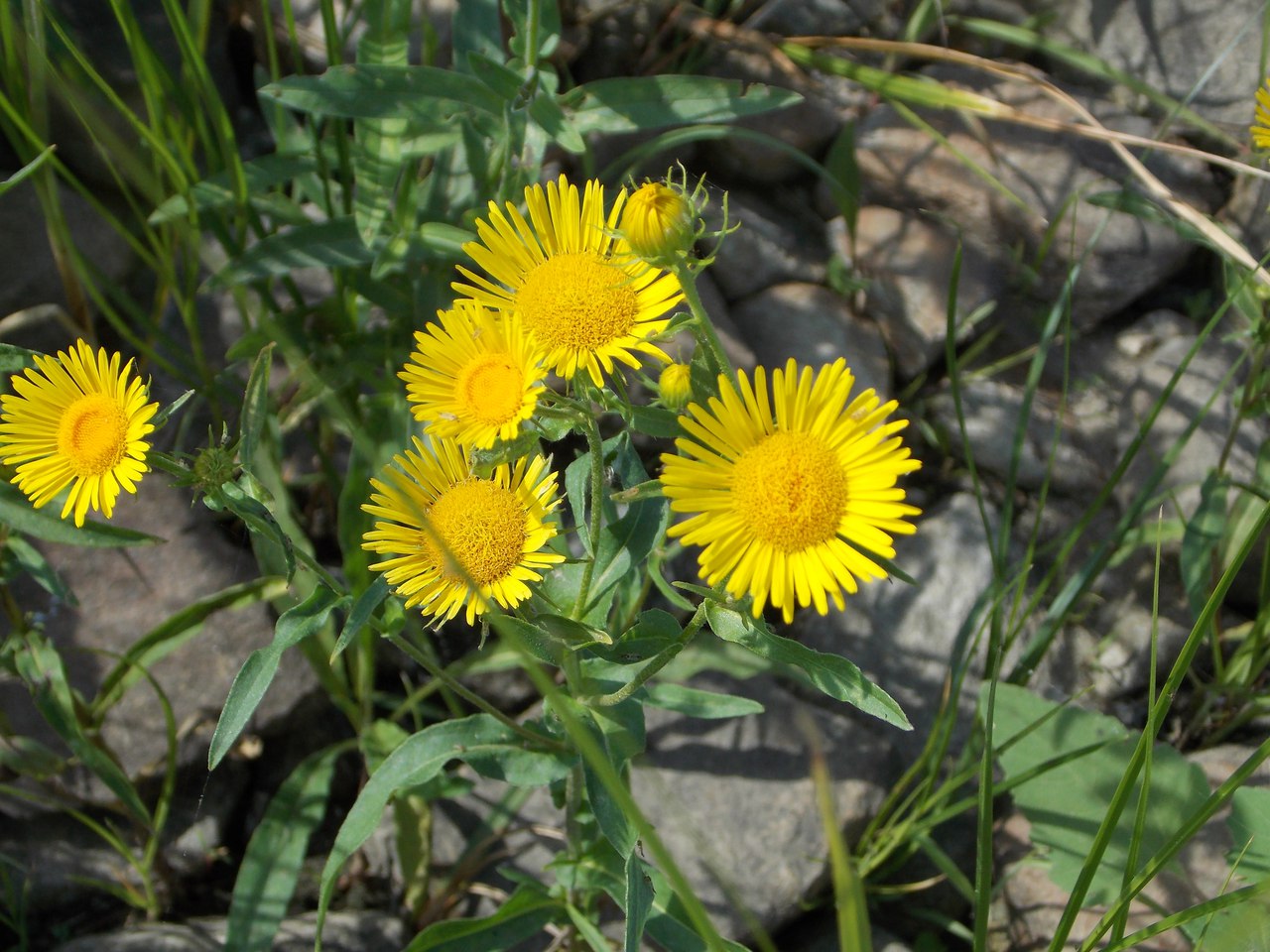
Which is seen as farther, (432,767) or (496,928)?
(496,928)

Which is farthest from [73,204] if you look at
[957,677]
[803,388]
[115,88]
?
[957,677]

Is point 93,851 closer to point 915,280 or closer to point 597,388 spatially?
point 597,388

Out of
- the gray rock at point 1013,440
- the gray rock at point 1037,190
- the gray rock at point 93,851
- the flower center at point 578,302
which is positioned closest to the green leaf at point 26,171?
the flower center at point 578,302

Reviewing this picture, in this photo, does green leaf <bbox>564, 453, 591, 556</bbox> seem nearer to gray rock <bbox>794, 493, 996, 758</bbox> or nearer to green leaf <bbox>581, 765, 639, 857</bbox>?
green leaf <bbox>581, 765, 639, 857</bbox>

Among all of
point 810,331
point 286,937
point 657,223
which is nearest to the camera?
point 657,223

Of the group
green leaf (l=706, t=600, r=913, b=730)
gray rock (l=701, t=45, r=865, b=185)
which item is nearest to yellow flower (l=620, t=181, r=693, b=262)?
green leaf (l=706, t=600, r=913, b=730)

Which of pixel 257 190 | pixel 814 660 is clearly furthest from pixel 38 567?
pixel 814 660

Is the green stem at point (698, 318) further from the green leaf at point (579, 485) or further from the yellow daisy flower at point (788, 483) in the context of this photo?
the green leaf at point (579, 485)
